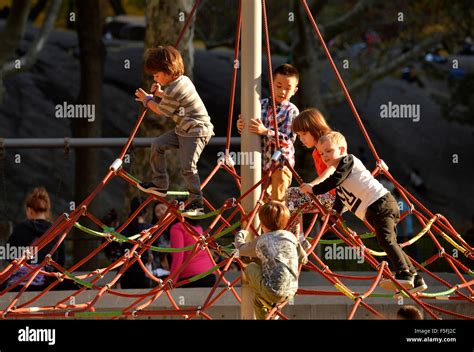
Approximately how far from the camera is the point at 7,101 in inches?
638

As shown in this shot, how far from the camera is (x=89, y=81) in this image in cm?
1265

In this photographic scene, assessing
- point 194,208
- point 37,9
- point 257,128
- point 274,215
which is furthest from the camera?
point 37,9

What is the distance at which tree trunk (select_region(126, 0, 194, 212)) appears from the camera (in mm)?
11289

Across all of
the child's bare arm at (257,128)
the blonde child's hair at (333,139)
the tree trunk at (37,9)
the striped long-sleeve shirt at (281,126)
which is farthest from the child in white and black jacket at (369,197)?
the tree trunk at (37,9)

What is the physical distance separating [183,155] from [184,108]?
261 millimetres

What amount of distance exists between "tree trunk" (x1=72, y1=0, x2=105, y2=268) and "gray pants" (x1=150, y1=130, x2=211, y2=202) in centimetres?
460

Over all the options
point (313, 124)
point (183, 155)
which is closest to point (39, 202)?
point (183, 155)

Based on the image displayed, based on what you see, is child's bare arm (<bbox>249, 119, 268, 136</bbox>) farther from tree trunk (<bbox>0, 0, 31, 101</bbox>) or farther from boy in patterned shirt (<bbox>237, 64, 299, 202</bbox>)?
tree trunk (<bbox>0, 0, 31, 101</bbox>)

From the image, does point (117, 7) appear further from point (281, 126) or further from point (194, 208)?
point (194, 208)

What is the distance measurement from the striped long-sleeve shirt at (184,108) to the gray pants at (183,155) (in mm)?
50

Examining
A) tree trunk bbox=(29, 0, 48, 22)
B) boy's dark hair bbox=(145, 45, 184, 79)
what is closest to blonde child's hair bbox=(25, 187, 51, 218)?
boy's dark hair bbox=(145, 45, 184, 79)

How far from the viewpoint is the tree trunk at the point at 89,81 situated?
11.8 m
